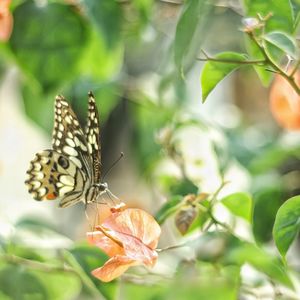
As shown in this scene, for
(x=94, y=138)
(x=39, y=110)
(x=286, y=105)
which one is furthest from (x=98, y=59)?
(x=94, y=138)

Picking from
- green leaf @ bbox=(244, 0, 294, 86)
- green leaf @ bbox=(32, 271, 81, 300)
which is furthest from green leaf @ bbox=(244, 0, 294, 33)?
green leaf @ bbox=(32, 271, 81, 300)

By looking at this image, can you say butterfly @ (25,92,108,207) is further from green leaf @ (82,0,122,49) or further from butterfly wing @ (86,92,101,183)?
green leaf @ (82,0,122,49)

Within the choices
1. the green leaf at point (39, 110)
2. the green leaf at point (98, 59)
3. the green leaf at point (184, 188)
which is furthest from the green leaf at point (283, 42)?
the green leaf at point (39, 110)

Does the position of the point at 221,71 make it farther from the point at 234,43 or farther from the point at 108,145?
the point at 108,145

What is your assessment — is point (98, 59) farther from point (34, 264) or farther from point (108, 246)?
point (108, 246)

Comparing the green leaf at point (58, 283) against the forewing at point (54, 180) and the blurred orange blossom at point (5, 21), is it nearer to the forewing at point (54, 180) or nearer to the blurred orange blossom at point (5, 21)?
the forewing at point (54, 180)

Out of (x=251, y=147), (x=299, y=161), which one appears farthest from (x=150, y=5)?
(x=299, y=161)
